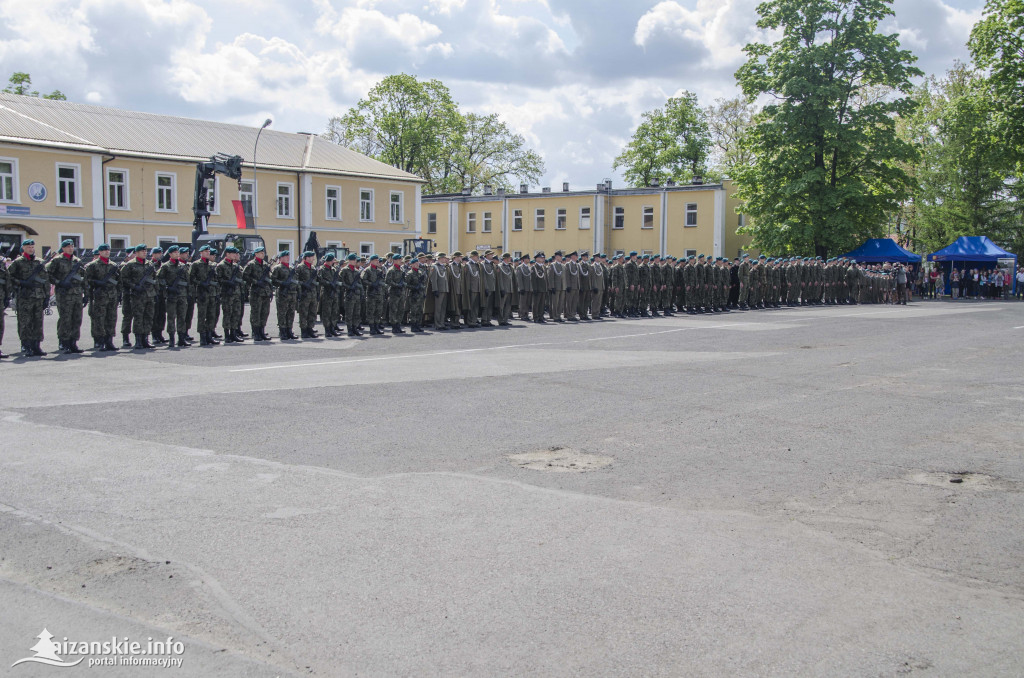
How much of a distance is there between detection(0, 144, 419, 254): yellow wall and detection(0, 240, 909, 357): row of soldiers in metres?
21.6

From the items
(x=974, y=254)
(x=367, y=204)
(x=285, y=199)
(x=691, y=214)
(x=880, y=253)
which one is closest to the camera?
(x=880, y=253)

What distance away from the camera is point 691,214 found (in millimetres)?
61719

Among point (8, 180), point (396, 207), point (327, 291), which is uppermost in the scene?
point (396, 207)

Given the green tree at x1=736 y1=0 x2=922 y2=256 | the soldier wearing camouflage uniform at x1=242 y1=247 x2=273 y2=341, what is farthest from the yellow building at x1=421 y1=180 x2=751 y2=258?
the soldier wearing camouflage uniform at x1=242 y1=247 x2=273 y2=341

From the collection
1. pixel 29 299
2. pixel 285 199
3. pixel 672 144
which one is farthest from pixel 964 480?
pixel 672 144

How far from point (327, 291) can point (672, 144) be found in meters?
70.6

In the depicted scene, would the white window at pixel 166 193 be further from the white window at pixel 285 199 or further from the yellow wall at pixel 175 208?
the white window at pixel 285 199

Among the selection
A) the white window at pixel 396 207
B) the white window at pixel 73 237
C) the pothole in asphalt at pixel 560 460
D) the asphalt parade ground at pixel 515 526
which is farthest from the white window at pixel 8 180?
the pothole in asphalt at pixel 560 460

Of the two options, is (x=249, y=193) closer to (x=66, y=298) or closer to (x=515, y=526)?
(x=66, y=298)

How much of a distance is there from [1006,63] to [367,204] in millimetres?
35235

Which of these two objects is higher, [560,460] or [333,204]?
[333,204]

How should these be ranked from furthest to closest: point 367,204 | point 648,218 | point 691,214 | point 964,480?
1. point 648,218
2. point 691,214
3. point 367,204
4. point 964,480

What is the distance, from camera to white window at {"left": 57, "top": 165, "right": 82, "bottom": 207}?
4109cm

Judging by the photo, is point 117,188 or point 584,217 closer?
point 117,188
